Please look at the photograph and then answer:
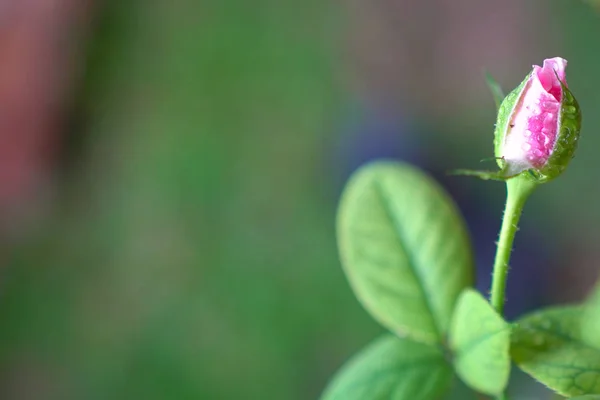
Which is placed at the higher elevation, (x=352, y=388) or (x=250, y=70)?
(x=250, y=70)

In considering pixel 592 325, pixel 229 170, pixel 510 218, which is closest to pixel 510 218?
pixel 510 218

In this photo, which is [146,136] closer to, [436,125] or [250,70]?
[250,70]

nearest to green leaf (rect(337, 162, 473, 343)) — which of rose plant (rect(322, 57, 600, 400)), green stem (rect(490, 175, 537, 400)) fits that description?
rose plant (rect(322, 57, 600, 400))

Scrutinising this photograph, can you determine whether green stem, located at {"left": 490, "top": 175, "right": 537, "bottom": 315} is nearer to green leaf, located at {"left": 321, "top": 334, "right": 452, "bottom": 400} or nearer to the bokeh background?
green leaf, located at {"left": 321, "top": 334, "right": 452, "bottom": 400}

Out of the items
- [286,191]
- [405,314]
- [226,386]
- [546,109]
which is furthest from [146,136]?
[546,109]

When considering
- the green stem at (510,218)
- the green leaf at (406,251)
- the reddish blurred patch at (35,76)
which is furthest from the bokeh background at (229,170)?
the green stem at (510,218)
